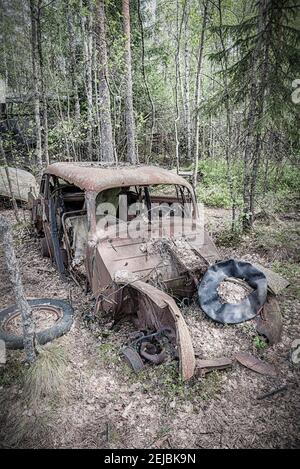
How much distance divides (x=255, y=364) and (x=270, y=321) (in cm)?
56

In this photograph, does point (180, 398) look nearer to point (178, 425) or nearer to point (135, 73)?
point (178, 425)

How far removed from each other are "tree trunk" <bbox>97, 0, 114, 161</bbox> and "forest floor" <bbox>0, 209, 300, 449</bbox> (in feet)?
22.4

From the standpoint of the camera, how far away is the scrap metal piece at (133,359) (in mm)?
2977

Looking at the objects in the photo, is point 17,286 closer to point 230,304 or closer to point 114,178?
point 114,178

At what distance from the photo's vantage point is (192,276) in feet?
11.8

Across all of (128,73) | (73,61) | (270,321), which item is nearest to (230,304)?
(270,321)

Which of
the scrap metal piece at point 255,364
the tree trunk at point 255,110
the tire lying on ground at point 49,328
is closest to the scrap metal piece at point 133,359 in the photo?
the tire lying on ground at point 49,328

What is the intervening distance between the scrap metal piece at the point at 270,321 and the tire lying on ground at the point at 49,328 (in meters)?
2.28

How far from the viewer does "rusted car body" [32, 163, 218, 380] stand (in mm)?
3152

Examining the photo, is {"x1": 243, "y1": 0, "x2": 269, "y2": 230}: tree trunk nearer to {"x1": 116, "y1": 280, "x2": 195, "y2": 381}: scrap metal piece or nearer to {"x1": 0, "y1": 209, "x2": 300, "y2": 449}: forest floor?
{"x1": 0, "y1": 209, "x2": 300, "y2": 449}: forest floor

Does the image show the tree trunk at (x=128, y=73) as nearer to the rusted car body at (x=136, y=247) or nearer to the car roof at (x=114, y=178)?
the rusted car body at (x=136, y=247)

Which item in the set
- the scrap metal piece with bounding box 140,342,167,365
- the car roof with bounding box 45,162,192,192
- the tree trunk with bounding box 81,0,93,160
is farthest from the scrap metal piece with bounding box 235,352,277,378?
the tree trunk with bounding box 81,0,93,160

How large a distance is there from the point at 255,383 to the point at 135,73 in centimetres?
1383
